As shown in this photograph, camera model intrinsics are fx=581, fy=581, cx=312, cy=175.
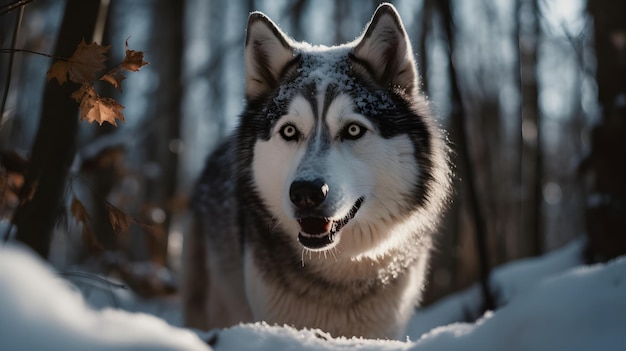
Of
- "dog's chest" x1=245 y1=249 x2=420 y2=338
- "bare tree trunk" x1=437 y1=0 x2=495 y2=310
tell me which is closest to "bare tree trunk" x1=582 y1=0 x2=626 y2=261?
"bare tree trunk" x1=437 y1=0 x2=495 y2=310

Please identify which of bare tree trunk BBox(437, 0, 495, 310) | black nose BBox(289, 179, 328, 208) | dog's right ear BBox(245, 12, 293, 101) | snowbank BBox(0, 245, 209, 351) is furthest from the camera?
bare tree trunk BBox(437, 0, 495, 310)

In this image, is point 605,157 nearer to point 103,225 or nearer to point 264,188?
point 264,188

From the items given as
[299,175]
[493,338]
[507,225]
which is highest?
[299,175]

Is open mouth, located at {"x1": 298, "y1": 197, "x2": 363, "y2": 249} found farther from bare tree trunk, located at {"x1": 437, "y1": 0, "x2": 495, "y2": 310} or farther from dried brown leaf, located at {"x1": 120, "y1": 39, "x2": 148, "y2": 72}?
bare tree trunk, located at {"x1": 437, "y1": 0, "x2": 495, "y2": 310}

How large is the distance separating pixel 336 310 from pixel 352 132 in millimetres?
1036

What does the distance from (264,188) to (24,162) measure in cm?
131

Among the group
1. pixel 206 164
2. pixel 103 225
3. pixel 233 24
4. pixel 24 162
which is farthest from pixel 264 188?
pixel 233 24

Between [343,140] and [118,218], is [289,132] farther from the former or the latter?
[118,218]

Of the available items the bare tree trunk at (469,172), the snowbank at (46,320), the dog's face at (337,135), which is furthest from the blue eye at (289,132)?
the bare tree trunk at (469,172)

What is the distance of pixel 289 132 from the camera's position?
327 centimetres

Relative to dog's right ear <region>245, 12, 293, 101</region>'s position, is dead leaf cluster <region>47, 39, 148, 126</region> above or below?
below

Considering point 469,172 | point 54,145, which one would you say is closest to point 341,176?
point 54,145

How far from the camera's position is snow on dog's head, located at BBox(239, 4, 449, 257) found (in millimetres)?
2926

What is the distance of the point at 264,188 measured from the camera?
3441 mm
